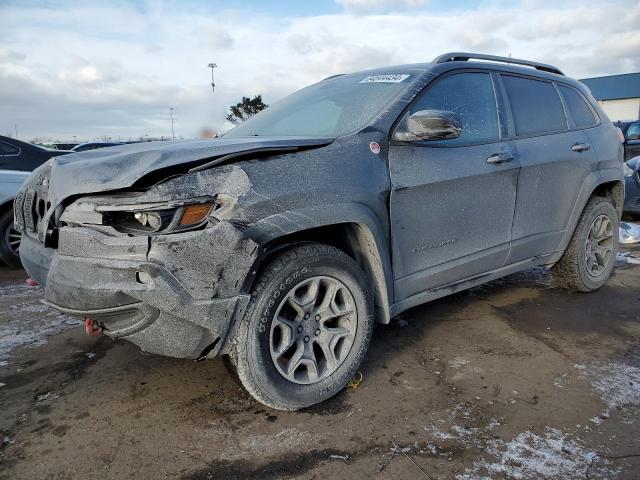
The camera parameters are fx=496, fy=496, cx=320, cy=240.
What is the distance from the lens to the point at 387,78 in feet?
10.4

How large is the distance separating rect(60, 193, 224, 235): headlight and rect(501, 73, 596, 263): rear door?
2.30 metres

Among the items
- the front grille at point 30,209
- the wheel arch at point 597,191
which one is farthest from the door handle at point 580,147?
the front grille at point 30,209

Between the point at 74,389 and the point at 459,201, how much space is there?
2442 mm

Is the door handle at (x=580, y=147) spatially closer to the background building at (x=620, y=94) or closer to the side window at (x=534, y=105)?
the side window at (x=534, y=105)

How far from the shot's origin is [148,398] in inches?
102

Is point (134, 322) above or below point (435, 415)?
above

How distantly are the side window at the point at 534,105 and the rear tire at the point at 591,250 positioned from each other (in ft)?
2.74

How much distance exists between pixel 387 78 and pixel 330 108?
1.34ft

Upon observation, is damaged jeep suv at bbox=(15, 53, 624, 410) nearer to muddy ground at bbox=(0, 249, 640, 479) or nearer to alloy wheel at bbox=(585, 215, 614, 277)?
muddy ground at bbox=(0, 249, 640, 479)

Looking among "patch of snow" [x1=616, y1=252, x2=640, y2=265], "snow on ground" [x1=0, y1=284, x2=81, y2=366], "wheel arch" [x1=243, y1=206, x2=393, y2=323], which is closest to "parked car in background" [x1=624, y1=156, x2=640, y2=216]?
"patch of snow" [x1=616, y1=252, x2=640, y2=265]

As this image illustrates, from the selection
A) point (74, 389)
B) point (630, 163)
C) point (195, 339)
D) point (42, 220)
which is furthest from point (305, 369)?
point (630, 163)

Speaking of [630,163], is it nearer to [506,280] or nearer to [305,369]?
[506,280]

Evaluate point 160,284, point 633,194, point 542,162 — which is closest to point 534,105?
point 542,162

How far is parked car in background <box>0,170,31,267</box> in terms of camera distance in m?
5.19
